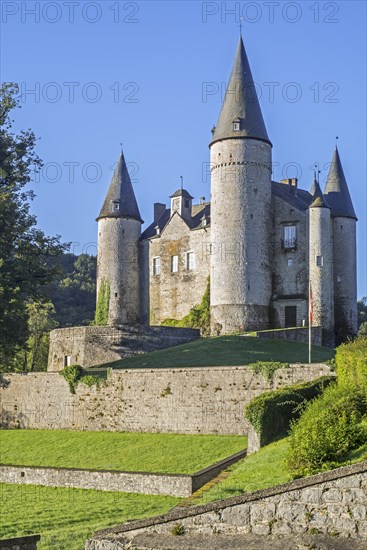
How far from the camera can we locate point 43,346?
57.7 m

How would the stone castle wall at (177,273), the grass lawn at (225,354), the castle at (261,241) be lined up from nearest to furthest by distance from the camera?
the grass lawn at (225,354) < the castle at (261,241) < the stone castle wall at (177,273)

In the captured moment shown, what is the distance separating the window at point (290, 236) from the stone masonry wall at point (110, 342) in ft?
33.5

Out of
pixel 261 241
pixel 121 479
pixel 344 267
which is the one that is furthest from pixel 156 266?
pixel 121 479

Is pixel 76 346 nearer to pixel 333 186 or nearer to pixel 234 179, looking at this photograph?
pixel 234 179

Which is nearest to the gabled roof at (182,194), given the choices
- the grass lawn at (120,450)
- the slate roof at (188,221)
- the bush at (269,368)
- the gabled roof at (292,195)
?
the slate roof at (188,221)

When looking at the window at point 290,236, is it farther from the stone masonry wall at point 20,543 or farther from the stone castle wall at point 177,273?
the stone masonry wall at point 20,543

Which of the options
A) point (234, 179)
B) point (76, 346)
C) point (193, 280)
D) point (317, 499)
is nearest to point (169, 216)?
point (193, 280)

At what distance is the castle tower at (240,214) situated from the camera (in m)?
51.2

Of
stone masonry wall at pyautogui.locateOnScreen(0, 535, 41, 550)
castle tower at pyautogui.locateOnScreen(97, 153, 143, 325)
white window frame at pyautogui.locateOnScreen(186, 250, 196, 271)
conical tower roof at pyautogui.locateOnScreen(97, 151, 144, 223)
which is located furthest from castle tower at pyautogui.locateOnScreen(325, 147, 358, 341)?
stone masonry wall at pyautogui.locateOnScreen(0, 535, 41, 550)

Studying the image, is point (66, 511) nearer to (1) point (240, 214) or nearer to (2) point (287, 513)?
(2) point (287, 513)

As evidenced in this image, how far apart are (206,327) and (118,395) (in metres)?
21.2

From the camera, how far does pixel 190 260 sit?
58.3 meters

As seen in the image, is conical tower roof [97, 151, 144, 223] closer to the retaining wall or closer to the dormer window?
the dormer window

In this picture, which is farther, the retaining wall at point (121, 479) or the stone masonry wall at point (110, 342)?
the stone masonry wall at point (110, 342)
